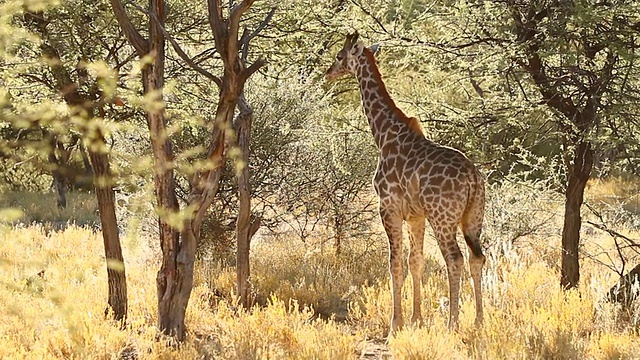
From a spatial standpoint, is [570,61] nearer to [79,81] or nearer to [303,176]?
[79,81]

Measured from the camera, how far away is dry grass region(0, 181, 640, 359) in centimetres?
649

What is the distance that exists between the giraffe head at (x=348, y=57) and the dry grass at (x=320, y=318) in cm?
261

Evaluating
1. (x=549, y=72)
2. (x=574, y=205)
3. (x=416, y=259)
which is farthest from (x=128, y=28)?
(x=574, y=205)

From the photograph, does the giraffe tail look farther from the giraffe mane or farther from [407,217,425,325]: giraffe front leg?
the giraffe mane

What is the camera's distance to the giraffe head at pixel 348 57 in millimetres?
7926

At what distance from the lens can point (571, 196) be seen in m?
8.48

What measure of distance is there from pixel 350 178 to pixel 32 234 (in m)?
6.12

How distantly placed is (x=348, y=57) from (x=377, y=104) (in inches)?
24.5

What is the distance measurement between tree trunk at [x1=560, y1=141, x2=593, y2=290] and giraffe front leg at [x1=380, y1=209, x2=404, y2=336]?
2.22 metres

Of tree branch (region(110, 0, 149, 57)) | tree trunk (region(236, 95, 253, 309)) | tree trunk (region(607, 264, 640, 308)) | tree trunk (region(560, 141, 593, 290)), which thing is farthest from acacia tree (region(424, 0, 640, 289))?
tree branch (region(110, 0, 149, 57))

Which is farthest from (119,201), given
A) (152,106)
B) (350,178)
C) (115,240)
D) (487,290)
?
(152,106)

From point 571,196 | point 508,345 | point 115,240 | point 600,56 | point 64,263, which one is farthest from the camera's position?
point 64,263

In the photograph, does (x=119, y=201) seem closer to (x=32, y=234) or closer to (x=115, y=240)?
(x=32, y=234)

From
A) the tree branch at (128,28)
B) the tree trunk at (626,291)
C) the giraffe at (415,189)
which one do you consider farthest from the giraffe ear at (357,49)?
the tree trunk at (626,291)
